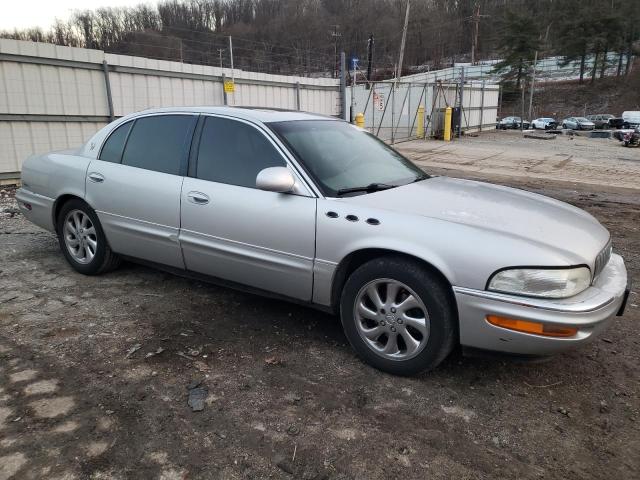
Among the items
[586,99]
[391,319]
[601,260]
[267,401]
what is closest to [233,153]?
[391,319]

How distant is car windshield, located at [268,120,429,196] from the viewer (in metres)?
3.36

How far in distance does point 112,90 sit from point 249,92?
3.81 metres

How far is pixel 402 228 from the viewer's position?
2.88 metres

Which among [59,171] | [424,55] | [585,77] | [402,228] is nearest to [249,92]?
[59,171]

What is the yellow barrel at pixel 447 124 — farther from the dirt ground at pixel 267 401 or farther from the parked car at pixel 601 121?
the parked car at pixel 601 121

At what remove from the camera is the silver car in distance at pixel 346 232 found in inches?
103

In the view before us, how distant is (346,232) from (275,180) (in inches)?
22.1

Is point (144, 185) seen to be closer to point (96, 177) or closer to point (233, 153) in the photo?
point (96, 177)

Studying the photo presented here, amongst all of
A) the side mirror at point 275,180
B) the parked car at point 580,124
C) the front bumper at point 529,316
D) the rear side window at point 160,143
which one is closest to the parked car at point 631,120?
the parked car at point 580,124

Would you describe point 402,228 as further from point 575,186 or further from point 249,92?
point 249,92

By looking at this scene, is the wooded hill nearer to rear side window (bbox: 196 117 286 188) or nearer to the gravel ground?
the gravel ground

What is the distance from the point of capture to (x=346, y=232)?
303cm

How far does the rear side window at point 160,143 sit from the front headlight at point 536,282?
8.03 feet

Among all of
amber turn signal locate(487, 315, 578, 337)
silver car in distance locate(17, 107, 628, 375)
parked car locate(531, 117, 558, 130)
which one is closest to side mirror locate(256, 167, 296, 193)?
silver car in distance locate(17, 107, 628, 375)
